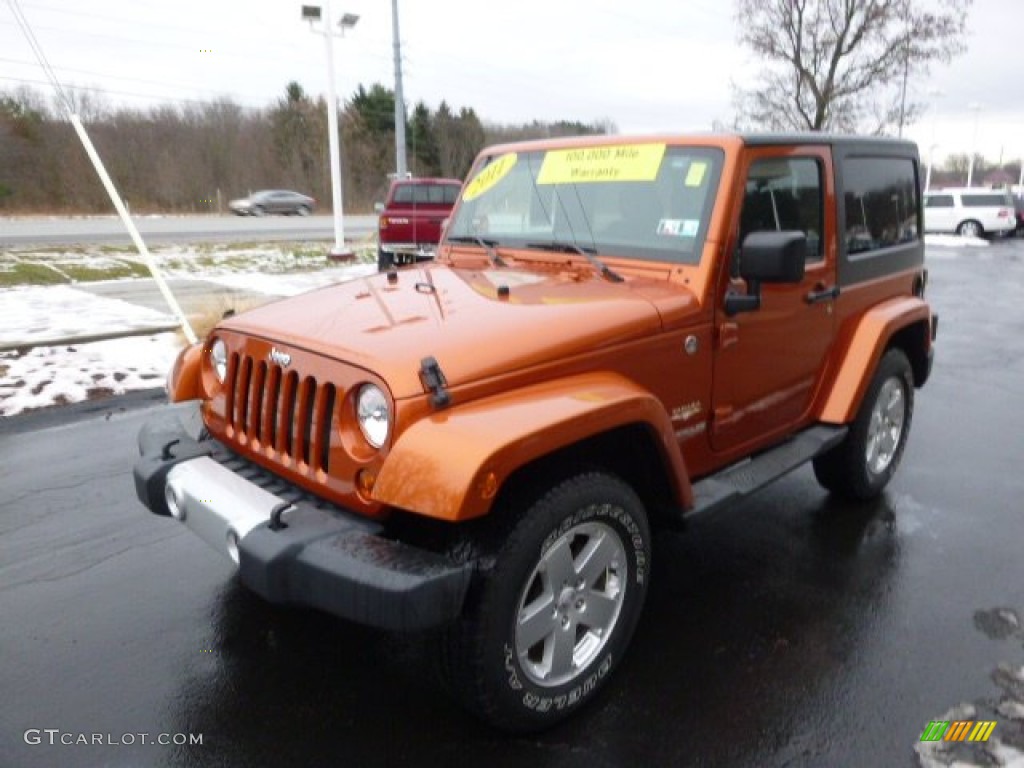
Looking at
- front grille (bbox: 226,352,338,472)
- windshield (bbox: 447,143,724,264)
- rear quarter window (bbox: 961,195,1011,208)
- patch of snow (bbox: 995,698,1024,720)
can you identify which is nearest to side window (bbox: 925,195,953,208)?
rear quarter window (bbox: 961,195,1011,208)

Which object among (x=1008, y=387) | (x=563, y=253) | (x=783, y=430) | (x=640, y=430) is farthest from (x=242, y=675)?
(x=1008, y=387)

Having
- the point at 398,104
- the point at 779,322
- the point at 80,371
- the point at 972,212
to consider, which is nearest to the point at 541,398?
the point at 779,322

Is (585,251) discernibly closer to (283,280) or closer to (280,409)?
(280,409)

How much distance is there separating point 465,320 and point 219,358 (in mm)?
1122

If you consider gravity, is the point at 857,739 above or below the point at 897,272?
below

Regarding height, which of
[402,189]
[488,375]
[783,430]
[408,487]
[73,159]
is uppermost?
[73,159]

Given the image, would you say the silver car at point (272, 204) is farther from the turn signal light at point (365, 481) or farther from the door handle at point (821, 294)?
the turn signal light at point (365, 481)

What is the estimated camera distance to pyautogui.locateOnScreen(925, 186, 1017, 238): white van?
2805 centimetres

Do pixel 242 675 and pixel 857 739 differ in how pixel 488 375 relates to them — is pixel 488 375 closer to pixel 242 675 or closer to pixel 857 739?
pixel 242 675

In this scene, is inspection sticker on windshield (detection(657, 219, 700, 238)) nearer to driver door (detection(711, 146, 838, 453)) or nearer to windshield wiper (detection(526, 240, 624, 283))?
driver door (detection(711, 146, 838, 453))

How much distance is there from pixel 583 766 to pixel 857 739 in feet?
3.10

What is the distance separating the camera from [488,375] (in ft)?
8.06

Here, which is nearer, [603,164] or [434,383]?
[434,383]

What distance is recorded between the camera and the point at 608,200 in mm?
3520
